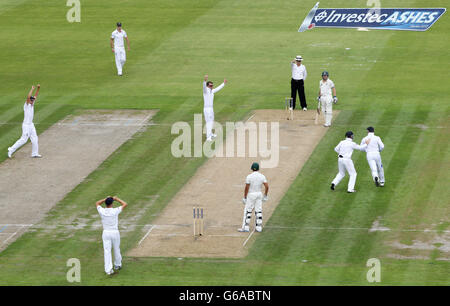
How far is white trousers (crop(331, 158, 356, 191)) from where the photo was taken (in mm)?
29000

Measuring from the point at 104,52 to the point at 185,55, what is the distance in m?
4.78

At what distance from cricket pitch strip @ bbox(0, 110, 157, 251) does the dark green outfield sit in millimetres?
547

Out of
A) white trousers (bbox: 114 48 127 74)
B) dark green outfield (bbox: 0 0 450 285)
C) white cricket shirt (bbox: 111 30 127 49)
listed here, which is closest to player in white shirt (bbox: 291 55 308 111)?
dark green outfield (bbox: 0 0 450 285)

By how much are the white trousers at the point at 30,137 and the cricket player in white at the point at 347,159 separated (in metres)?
11.4

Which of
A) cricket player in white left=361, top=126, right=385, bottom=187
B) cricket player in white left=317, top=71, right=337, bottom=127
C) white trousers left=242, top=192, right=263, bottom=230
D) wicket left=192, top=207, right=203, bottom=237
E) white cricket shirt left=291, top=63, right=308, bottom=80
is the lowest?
wicket left=192, top=207, right=203, bottom=237

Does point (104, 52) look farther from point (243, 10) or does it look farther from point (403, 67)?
point (403, 67)

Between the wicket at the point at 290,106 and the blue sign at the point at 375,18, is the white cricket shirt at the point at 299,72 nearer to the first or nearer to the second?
the wicket at the point at 290,106

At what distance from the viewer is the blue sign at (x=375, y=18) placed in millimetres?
53250

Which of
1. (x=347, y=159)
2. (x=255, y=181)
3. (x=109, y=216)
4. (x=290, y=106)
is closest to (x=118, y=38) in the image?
(x=290, y=106)

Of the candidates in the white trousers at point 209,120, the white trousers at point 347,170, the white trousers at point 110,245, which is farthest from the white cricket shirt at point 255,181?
the white trousers at point 209,120

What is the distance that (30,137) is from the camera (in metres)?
33.5

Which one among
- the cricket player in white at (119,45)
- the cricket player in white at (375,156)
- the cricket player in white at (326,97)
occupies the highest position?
the cricket player in white at (119,45)

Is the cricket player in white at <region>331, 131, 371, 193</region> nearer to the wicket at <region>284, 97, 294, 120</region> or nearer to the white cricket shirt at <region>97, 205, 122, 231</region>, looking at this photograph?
the wicket at <region>284, 97, 294, 120</region>
